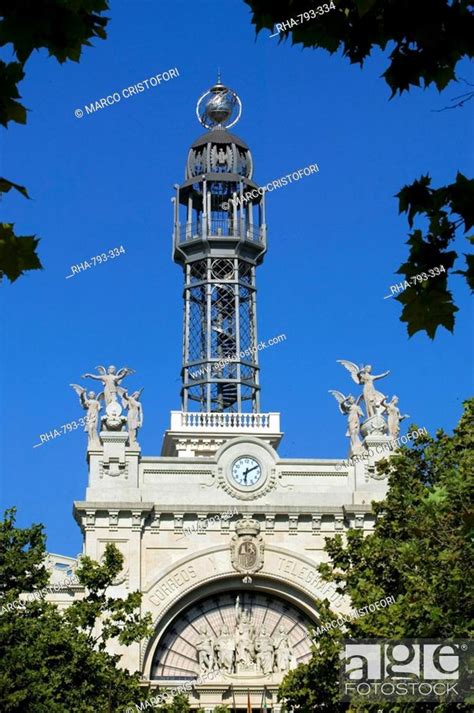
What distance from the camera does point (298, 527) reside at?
50562 millimetres

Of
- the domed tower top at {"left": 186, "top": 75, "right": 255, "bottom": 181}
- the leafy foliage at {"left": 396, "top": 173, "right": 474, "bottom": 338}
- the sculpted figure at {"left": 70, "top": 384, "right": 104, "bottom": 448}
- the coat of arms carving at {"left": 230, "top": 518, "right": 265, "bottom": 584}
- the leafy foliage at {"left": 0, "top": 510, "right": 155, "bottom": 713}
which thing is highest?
the domed tower top at {"left": 186, "top": 75, "right": 255, "bottom": 181}

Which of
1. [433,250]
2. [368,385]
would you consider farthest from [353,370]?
[433,250]

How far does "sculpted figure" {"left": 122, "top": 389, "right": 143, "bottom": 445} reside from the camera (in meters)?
50.9

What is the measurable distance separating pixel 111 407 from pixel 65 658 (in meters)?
15.5

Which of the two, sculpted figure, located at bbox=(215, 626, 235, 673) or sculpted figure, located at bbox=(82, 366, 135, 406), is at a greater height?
sculpted figure, located at bbox=(82, 366, 135, 406)

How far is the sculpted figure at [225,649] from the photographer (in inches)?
1929

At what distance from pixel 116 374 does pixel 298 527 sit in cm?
886

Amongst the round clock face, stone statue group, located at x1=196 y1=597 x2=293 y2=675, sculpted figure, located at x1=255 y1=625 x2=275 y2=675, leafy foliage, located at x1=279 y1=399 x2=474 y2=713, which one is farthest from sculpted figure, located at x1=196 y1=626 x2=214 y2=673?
leafy foliage, located at x1=279 y1=399 x2=474 y2=713

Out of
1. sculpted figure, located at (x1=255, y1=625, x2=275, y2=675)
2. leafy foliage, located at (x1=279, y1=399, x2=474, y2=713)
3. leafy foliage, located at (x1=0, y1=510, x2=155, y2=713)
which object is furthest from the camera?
sculpted figure, located at (x1=255, y1=625, x2=275, y2=675)

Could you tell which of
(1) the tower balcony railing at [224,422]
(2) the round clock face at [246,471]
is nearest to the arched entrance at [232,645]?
(2) the round clock face at [246,471]

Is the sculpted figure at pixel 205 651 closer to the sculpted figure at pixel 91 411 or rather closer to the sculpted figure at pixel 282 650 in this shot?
the sculpted figure at pixel 282 650

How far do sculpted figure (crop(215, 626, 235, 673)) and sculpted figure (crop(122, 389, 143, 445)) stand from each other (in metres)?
7.67

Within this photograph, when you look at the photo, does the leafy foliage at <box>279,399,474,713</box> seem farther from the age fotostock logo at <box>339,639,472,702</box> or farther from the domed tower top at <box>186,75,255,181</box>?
the domed tower top at <box>186,75,255,181</box>

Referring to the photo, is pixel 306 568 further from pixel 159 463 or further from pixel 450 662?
pixel 450 662
